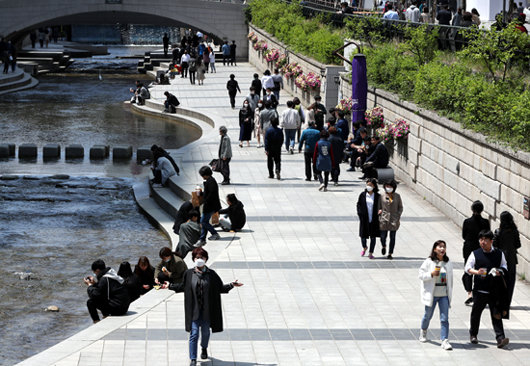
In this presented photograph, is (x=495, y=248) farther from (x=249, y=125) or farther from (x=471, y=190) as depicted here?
(x=249, y=125)

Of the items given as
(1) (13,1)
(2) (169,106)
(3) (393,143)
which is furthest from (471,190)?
(1) (13,1)

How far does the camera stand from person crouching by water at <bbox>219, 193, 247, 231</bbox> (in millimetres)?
17984

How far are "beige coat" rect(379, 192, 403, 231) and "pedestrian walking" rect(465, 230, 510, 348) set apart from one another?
11.6 ft

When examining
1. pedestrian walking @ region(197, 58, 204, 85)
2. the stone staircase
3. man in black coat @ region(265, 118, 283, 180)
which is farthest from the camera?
the stone staircase

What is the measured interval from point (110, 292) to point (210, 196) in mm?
4263

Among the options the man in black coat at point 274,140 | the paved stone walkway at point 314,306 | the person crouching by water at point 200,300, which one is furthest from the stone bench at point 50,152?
the person crouching by water at point 200,300

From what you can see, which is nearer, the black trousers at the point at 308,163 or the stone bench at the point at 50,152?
the black trousers at the point at 308,163

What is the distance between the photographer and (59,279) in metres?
16.9

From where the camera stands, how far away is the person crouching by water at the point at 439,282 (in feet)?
38.7

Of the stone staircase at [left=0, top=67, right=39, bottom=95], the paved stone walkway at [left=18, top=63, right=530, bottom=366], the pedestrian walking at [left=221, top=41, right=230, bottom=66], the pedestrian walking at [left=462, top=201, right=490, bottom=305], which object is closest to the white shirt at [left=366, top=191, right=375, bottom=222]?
the paved stone walkway at [left=18, top=63, right=530, bottom=366]

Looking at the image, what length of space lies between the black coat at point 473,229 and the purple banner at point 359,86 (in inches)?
448

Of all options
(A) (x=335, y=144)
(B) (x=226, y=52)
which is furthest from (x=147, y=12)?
(A) (x=335, y=144)

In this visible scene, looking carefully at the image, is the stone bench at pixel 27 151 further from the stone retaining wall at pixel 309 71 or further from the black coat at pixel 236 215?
the black coat at pixel 236 215

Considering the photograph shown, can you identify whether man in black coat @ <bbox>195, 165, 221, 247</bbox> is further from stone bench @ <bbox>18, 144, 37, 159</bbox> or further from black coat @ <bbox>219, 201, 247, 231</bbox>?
stone bench @ <bbox>18, 144, 37, 159</bbox>
